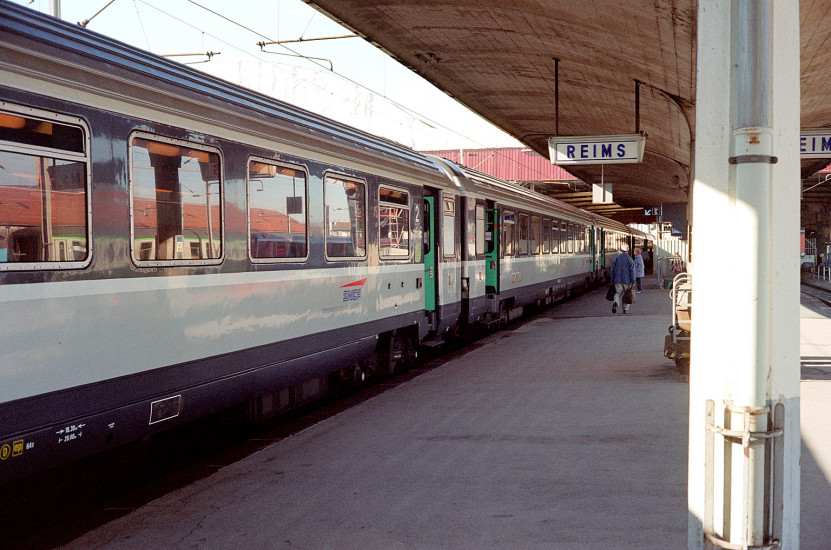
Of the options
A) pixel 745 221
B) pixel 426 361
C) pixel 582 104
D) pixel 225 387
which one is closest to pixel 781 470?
pixel 745 221

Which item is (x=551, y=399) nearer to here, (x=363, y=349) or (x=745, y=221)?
(x=363, y=349)

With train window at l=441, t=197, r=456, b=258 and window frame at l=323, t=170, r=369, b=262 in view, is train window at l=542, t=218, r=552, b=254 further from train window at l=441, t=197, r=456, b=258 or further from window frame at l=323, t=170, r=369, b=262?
window frame at l=323, t=170, r=369, b=262

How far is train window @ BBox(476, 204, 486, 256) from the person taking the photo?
14164 millimetres

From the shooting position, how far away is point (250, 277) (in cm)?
669

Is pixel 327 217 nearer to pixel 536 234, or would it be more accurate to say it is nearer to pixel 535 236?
pixel 535 236

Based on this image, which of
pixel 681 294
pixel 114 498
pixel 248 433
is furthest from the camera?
pixel 681 294

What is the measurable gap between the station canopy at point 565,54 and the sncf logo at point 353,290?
335 cm

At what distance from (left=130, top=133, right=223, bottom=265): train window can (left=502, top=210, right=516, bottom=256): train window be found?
10.3 metres

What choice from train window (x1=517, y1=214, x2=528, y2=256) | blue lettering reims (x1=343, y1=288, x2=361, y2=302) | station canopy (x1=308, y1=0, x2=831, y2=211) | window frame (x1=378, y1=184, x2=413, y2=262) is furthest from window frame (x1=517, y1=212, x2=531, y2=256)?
blue lettering reims (x1=343, y1=288, x2=361, y2=302)

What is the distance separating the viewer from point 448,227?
12.5m

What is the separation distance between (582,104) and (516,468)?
10439mm

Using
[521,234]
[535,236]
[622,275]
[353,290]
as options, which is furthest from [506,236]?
[353,290]

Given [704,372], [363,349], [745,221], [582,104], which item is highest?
[582,104]

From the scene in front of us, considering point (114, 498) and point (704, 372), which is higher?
point (704, 372)
